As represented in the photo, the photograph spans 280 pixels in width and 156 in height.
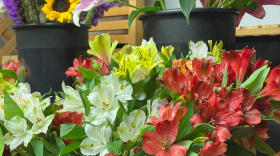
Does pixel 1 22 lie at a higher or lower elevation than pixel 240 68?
lower

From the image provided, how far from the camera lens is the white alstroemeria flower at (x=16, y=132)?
0.72 ft

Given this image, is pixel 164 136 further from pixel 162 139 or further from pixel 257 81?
pixel 257 81

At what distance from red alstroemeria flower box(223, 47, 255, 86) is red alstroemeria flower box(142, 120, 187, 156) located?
104 mm

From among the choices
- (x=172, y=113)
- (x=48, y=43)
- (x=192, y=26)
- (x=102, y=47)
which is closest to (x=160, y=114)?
(x=172, y=113)

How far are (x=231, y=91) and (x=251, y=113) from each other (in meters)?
0.03

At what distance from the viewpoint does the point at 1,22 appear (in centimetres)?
181

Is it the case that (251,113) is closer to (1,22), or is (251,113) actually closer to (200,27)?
(200,27)

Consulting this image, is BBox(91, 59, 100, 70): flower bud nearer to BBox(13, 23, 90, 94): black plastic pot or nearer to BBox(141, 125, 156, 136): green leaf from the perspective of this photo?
BBox(141, 125, 156, 136): green leaf

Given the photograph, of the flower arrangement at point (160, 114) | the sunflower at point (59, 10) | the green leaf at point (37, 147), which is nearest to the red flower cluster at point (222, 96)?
the flower arrangement at point (160, 114)

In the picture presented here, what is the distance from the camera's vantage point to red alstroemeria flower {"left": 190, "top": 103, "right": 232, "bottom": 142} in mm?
193

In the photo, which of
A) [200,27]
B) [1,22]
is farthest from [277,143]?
[1,22]

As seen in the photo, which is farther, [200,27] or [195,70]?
[200,27]

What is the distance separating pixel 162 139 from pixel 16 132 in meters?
0.14

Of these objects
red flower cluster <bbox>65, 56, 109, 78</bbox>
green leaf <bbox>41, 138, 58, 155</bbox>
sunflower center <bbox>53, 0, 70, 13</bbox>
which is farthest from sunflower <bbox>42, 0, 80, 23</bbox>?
green leaf <bbox>41, 138, 58, 155</bbox>
